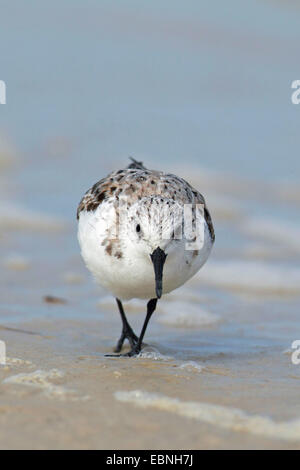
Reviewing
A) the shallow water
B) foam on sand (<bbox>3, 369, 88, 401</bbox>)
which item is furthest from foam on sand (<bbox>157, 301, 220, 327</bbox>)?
foam on sand (<bbox>3, 369, 88, 401</bbox>)

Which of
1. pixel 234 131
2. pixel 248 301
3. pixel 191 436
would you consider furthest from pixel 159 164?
pixel 191 436

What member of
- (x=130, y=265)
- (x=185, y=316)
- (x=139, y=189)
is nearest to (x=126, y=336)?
(x=185, y=316)

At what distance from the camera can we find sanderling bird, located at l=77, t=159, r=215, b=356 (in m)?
4.92

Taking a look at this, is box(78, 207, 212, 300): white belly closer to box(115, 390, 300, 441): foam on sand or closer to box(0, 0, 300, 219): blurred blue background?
box(115, 390, 300, 441): foam on sand

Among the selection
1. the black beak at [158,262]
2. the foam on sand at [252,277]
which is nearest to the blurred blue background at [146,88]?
the foam on sand at [252,277]

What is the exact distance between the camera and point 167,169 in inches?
409

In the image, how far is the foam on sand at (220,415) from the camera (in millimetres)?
3723

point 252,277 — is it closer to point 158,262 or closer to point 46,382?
point 158,262

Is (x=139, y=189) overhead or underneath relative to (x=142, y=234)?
overhead

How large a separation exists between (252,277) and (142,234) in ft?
10.5

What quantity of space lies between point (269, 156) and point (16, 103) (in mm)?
3838

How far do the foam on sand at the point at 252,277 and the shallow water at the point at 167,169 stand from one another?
0.07 feet

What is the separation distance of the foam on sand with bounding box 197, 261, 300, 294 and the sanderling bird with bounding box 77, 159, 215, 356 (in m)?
2.27

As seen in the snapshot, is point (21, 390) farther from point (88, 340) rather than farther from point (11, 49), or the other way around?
point (11, 49)
